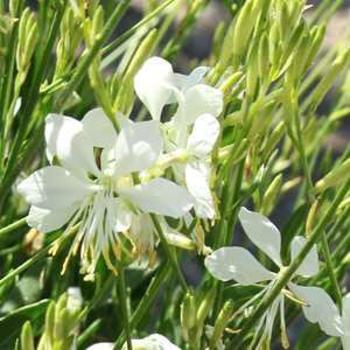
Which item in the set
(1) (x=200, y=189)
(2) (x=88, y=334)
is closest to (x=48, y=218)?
(1) (x=200, y=189)

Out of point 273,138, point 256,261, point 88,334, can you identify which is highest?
point 273,138

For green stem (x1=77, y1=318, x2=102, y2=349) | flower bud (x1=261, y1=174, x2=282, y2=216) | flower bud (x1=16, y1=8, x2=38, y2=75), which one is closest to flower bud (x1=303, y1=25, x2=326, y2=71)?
flower bud (x1=261, y1=174, x2=282, y2=216)

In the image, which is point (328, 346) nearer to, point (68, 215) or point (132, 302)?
point (132, 302)

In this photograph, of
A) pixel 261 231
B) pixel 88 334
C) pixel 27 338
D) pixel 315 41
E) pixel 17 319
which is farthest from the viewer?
pixel 88 334

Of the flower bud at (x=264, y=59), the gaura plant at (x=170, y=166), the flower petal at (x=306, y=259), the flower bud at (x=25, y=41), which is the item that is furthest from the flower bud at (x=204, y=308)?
the flower bud at (x=25, y=41)

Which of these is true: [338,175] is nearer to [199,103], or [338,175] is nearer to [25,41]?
[199,103]

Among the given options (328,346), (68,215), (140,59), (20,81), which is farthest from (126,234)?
(328,346)

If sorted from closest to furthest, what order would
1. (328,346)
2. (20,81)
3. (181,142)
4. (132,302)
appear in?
(181,142) < (20,81) < (328,346) < (132,302)
